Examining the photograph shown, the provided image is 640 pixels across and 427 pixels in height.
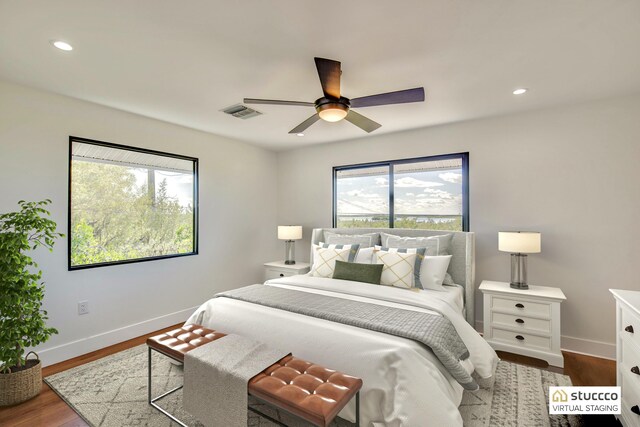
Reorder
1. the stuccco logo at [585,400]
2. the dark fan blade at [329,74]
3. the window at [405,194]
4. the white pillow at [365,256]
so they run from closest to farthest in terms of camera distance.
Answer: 1. the stuccco logo at [585,400]
2. the dark fan blade at [329,74]
3. the white pillow at [365,256]
4. the window at [405,194]

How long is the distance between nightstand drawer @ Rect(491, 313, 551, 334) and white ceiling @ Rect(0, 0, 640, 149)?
212 cm

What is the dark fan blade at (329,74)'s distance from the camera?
6.69 feet

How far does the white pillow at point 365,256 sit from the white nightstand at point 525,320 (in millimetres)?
1182

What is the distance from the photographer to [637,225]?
2777 mm

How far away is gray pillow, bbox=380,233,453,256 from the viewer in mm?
3283

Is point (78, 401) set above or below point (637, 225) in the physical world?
below

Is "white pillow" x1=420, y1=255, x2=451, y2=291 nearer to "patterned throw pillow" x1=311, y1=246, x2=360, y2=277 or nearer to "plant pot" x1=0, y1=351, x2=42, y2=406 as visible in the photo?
"patterned throw pillow" x1=311, y1=246, x2=360, y2=277

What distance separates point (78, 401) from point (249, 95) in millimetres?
2817

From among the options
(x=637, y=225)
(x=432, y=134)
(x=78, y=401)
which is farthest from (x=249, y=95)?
(x=637, y=225)

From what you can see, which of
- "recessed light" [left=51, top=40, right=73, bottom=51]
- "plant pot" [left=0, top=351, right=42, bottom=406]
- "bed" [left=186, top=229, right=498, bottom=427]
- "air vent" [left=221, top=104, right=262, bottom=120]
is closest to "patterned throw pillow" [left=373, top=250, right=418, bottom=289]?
"bed" [left=186, top=229, right=498, bottom=427]

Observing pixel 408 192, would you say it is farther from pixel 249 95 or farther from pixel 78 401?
pixel 78 401

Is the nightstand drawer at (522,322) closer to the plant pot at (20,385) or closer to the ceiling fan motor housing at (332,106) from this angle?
the ceiling fan motor housing at (332,106)

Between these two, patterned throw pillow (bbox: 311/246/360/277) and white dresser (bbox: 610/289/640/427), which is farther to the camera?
patterned throw pillow (bbox: 311/246/360/277)

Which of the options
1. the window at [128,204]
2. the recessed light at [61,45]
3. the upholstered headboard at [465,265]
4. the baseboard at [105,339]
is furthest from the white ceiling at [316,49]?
the baseboard at [105,339]
